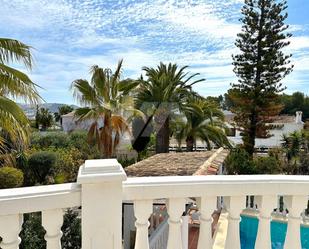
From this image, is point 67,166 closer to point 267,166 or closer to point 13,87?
point 13,87

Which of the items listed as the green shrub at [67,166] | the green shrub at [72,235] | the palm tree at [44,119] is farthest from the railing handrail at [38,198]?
the palm tree at [44,119]

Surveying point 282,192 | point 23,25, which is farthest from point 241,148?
point 282,192

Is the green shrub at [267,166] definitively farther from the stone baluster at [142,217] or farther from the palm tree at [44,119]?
the palm tree at [44,119]

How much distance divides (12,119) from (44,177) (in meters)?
6.99

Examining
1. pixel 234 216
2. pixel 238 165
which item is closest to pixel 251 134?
pixel 238 165

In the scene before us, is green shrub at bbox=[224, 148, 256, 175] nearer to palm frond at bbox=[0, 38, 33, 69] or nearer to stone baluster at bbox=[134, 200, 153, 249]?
palm frond at bbox=[0, 38, 33, 69]

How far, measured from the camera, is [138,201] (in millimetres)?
1199

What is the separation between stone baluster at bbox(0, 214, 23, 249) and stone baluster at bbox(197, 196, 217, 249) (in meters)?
0.73

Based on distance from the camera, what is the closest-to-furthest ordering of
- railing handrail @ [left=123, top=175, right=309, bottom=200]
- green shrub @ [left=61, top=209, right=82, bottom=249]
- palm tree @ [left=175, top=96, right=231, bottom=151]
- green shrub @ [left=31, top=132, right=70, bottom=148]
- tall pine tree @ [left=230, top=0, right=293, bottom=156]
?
railing handrail @ [left=123, top=175, right=309, bottom=200] → green shrub @ [left=61, top=209, right=82, bottom=249] → palm tree @ [left=175, top=96, right=231, bottom=151] → tall pine tree @ [left=230, top=0, right=293, bottom=156] → green shrub @ [left=31, top=132, right=70, bottom=148]

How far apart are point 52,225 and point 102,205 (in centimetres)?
20

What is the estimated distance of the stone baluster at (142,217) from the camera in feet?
3.95

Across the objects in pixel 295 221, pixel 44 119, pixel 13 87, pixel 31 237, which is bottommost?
pixel 31 237

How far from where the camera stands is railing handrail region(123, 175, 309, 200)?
120cm

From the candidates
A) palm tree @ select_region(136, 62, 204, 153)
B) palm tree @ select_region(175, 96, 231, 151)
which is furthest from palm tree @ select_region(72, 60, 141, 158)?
palm tree @ select_region(175, 96, 231, 151)
